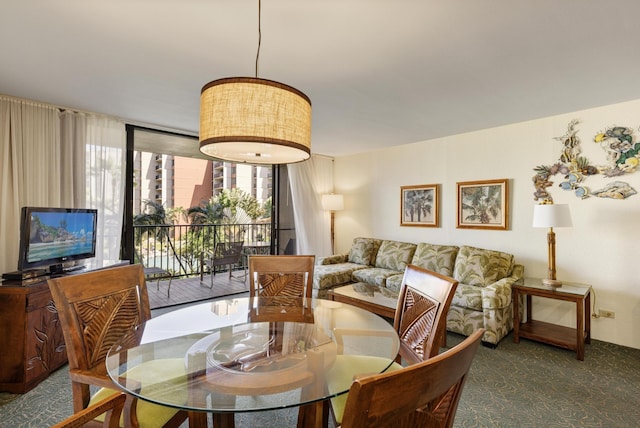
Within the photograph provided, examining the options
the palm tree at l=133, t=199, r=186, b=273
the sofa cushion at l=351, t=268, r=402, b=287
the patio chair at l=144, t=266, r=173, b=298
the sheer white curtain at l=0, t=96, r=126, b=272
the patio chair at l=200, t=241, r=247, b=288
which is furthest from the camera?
the palm tree at l=133, t=199, r=186, b=273

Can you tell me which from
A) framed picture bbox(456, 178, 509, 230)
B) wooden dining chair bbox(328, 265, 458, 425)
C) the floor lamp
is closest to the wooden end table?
framed picture bbox(456, 178, 509, 230)

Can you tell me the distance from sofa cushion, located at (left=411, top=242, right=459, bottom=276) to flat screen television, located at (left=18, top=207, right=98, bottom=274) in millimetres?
3704

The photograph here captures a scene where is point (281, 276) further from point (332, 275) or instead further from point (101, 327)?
point (332, 275)

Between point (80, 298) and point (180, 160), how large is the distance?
9.27m

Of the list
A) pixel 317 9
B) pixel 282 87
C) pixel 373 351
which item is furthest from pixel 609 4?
pixel 373 351

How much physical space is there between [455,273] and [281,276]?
230cm

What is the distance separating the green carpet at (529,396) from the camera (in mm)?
1914

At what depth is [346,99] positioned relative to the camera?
289cm

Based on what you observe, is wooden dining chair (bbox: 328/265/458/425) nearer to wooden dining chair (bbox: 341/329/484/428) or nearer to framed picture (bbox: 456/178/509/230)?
wooden dining chair (bbox: 341/329/484/428)

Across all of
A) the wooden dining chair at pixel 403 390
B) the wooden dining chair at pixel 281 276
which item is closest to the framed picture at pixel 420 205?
the wooden dining chair at pixel 281 276

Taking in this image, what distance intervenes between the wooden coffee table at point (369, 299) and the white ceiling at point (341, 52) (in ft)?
6.51

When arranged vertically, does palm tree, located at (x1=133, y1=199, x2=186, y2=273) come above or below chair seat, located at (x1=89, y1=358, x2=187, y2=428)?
above

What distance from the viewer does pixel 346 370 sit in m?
1.38

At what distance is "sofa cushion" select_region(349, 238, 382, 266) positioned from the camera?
4727 mm
